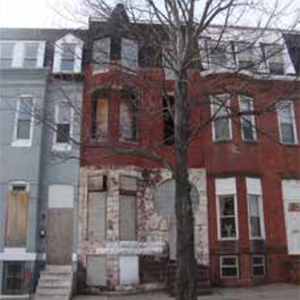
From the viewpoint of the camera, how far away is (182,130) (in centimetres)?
1220

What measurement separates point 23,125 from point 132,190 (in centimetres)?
492

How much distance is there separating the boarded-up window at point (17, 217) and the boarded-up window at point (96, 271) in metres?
2.52

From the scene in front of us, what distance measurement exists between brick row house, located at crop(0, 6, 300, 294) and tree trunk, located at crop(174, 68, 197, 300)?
482 centimetres

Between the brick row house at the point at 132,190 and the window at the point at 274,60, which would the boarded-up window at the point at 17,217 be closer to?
the brick row house at the point at 132,190

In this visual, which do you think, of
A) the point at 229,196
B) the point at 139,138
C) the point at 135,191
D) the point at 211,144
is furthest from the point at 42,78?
the point at 229,196

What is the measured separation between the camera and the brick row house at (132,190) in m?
18.2

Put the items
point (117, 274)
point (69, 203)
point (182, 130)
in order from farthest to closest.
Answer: point (69, 203) < point (117, 274) < point (182, 130)

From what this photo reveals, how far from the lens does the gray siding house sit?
18.3 m

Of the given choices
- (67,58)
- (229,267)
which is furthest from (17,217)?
(229,267)

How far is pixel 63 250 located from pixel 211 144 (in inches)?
273

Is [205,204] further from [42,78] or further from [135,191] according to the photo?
[42,78]

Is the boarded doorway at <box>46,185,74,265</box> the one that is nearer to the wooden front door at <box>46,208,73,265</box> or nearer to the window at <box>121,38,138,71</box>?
the wooden front door at <box>46,208,73,265</box>

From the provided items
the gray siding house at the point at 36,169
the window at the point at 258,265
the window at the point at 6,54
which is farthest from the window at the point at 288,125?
the window at the point at 6,54

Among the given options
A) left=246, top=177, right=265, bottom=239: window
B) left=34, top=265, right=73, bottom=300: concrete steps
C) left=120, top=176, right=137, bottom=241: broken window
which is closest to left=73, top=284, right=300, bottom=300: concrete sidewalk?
left=34, top=265, right=73, bottom=300: concrete steps
